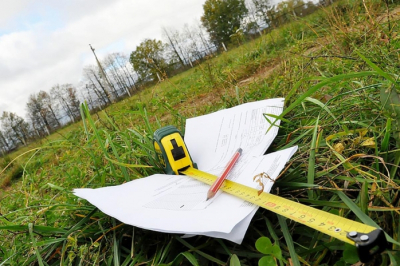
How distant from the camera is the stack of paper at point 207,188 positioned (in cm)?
61

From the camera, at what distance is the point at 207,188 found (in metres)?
0.84

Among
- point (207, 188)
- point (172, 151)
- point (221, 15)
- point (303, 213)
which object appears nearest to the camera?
point (303, 213)

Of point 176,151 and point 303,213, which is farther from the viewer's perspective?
point 176,151

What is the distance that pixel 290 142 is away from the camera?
935 mm

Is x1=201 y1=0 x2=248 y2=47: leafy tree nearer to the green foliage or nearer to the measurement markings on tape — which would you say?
the measurement markings on tape

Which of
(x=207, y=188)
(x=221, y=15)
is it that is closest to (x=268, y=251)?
(x=207, y=188)

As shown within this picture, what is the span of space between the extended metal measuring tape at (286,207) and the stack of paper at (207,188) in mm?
27

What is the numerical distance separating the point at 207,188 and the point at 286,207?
1.03 feet

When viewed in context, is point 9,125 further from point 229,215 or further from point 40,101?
point 229,215

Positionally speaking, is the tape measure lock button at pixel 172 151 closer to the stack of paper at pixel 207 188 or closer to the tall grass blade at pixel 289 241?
the stack of paper at pixel 207 188

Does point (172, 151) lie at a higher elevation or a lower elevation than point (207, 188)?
higher

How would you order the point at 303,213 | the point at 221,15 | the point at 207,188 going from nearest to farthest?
the point at 303,213
the point at 207,188
the point at 221,15

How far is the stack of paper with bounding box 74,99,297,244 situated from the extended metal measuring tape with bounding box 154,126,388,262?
3 centimetres

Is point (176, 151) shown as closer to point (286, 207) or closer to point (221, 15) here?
point (286, 207)
